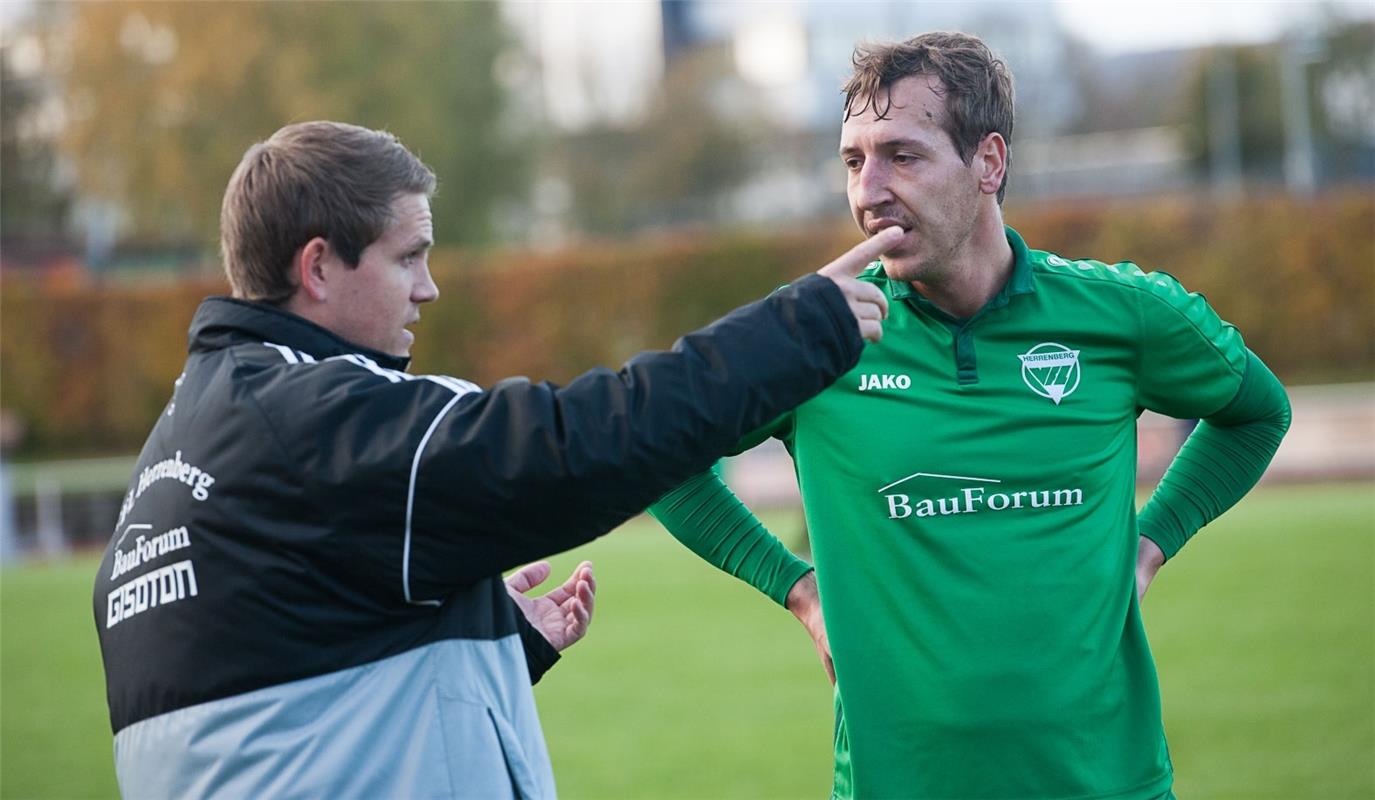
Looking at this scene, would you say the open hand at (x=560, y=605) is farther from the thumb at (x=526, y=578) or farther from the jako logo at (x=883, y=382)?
the jako logo at (x=883, y=382)

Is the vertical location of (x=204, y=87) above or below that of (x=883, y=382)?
above

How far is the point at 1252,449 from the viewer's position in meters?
3.46

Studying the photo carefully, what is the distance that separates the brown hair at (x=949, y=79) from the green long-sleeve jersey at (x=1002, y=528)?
0.94ft

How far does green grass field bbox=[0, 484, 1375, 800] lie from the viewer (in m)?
7.71

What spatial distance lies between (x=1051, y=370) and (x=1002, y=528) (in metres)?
0.38

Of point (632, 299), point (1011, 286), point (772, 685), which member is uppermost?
point (1011, 286)

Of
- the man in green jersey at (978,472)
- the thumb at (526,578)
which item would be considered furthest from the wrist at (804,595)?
the thumb at (526,578)

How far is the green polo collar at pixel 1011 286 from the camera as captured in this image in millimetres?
3145

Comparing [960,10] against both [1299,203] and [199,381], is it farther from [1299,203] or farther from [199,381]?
[199,381]

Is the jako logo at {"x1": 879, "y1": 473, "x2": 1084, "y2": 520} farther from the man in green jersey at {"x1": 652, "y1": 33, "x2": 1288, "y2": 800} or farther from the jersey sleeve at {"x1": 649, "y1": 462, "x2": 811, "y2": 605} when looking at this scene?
the jersey sleeve at {"x1": 649, "y1": 462, "x2": 811, "y2": 605}

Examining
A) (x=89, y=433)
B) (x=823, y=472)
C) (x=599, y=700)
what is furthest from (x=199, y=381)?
(x=89, y=433)

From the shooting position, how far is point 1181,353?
319cm

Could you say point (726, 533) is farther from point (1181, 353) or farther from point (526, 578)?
point (1181, 353)

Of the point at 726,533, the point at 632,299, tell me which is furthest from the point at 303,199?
the point at 632,299
